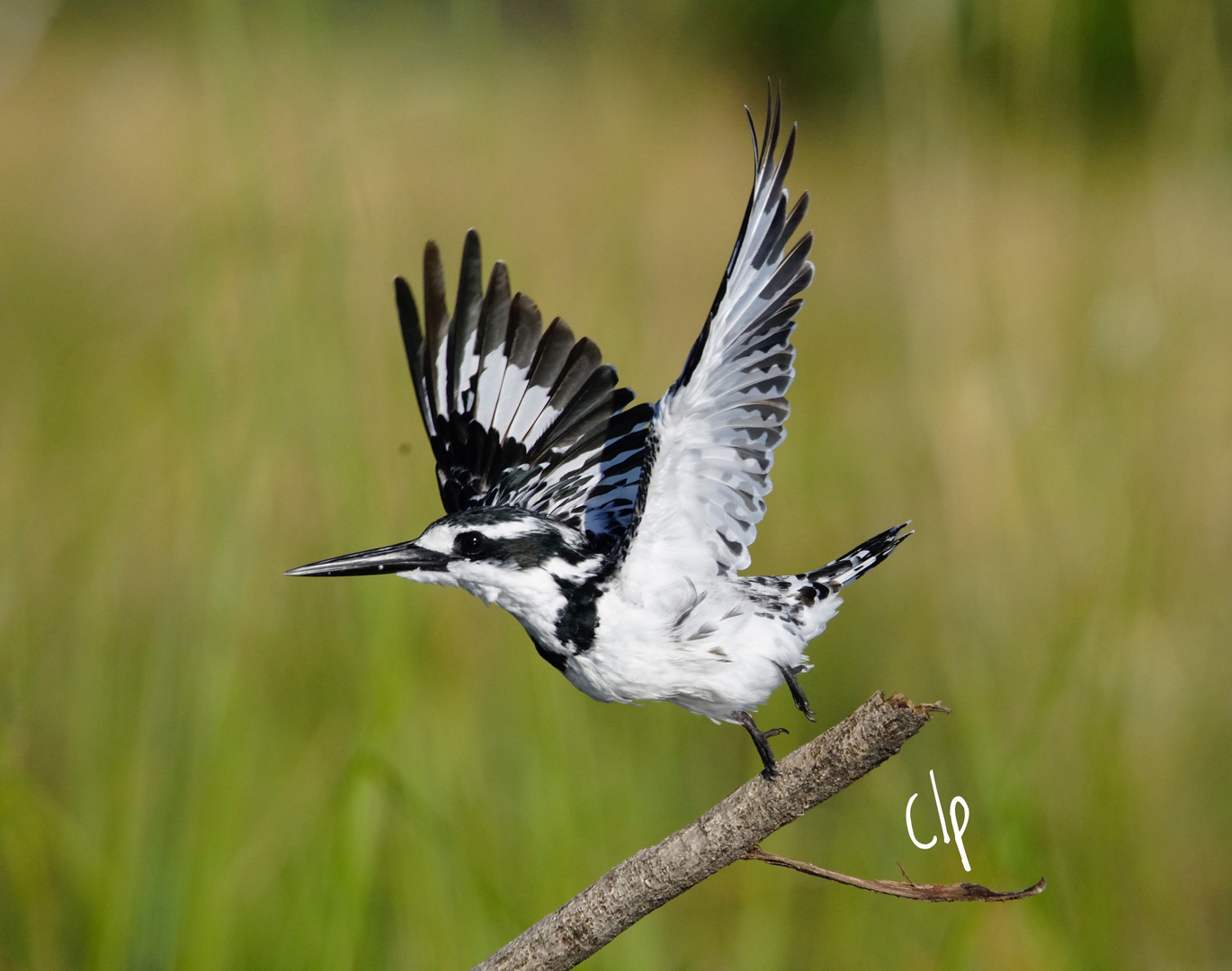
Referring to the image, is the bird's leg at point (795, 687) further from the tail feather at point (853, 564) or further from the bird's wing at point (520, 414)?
the bird's wing at point (520, 414)

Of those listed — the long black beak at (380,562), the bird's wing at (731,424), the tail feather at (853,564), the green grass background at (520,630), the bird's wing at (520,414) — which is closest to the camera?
the long black beak at (380,562)

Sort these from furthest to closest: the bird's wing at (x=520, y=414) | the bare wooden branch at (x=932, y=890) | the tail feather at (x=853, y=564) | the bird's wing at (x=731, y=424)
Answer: the bird's wing at (x=520, y=414) → the tail feather at (x=853, y=564) → the bird's wing at (x=731, y=424) → the bare wooden branch at (x=932, y=890)

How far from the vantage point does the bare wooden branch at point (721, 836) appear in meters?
0.79

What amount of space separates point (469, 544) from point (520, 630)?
4.57ft

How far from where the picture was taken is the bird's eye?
106 centimetres

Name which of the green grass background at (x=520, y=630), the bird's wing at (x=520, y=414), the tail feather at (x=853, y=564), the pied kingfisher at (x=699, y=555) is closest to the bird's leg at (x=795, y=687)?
the pied kingfisher at (x=699, y=555)

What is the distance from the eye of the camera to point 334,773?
201 cm

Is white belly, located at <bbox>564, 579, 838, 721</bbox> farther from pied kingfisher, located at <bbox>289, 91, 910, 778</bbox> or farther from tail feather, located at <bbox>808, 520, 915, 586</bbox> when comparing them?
tail feather, located at <bbox>808, 520, 915, 586</bbox>

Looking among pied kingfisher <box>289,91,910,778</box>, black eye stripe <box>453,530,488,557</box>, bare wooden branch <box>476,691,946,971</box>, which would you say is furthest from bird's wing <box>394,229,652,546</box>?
bare wooden branch <box>476,691,946,971</box>

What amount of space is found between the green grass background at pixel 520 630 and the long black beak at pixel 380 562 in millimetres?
509

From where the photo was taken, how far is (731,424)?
3.78ft

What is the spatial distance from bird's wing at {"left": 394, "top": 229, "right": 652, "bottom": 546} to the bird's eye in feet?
1.41

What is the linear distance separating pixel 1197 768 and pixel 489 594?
2205mm

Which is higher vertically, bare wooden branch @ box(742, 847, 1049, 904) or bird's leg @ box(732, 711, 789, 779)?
bird's leg @ box(732, 711, 789, 779)
